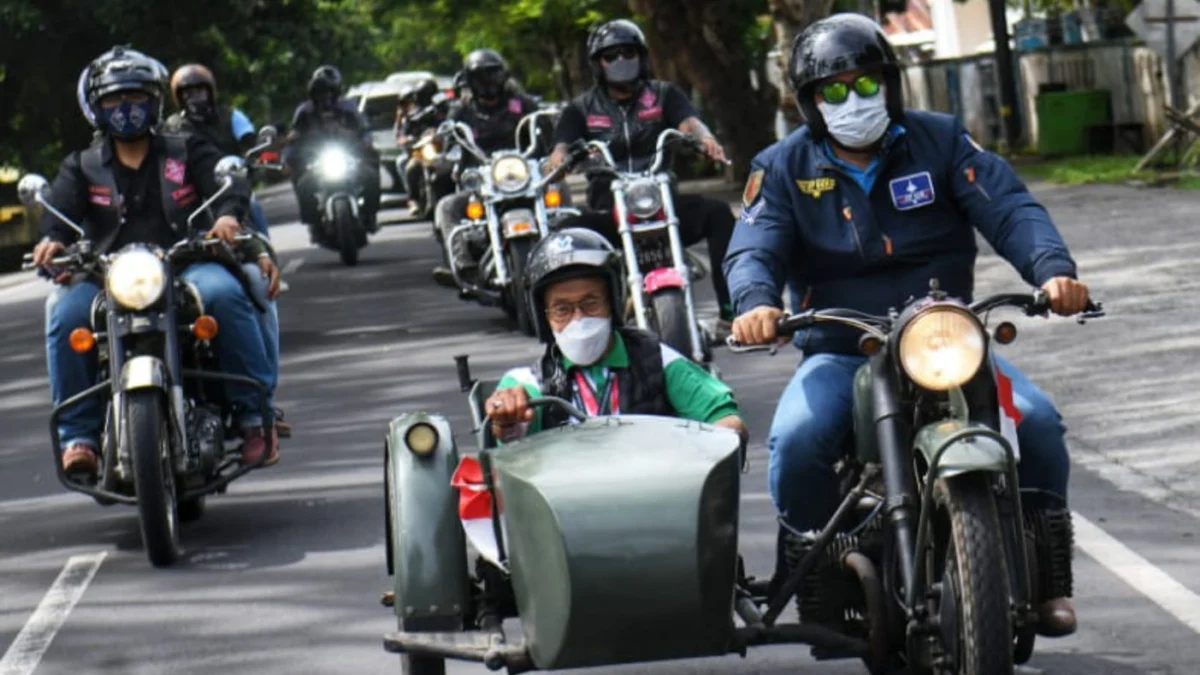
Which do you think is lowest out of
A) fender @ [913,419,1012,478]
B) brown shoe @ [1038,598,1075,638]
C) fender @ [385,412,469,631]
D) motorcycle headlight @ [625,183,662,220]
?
brown shoe @ [1038,598,1075,638]

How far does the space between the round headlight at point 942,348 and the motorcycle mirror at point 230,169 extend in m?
5.12

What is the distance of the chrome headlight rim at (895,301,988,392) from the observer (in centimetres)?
633

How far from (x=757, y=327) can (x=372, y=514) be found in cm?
468

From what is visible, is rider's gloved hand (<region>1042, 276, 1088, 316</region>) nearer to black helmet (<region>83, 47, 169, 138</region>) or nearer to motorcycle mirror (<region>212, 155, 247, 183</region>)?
motorcycle mirror (<region>212, 155, 247, 183</region>)

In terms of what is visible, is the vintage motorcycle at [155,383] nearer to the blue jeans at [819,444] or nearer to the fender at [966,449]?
the blue jeans at [819,444]

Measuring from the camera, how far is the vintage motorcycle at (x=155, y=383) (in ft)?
33.2

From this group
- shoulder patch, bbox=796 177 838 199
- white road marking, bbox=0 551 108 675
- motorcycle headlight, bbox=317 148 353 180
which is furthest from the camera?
A: motorcycle headlight, bbox=317 148 353 180

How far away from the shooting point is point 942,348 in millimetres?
6352

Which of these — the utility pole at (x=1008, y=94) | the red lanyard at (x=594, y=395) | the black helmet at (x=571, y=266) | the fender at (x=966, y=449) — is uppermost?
the black helmet at (x=571, y=266)

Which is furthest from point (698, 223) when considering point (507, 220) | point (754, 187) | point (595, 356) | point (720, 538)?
point (720, 538)

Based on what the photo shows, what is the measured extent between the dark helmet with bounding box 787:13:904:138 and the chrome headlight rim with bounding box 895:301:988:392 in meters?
1.02

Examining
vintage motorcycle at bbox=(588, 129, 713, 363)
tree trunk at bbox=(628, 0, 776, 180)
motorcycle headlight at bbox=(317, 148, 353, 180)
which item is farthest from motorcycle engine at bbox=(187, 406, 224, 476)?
tree trunk at bbox=(628, 0, 776, 180)

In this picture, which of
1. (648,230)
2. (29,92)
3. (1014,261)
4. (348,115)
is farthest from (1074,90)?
(1014,261)

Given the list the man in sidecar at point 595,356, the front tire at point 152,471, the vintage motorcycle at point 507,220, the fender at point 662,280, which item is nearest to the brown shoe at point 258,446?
the front tire at point 152,471
